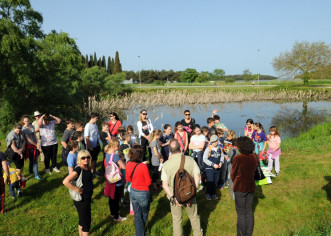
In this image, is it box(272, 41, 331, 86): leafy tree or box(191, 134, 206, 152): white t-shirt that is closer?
box(191, 134, 206, 152): white t-shirt

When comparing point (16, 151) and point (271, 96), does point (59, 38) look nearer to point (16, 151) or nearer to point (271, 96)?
point (16, 151)

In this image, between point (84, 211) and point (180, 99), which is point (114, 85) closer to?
point (180, 99)

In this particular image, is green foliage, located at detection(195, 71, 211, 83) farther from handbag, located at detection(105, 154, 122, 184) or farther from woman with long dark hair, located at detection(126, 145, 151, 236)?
woman with long dark hair, located at detection(126, 145, 151, 236)

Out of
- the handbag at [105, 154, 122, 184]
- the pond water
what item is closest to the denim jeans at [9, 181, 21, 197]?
the handbag at [105, 154, 122, 184]

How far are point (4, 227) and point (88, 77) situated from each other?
30338 mm

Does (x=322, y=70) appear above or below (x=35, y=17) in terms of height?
below

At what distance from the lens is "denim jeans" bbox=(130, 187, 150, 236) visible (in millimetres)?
3719

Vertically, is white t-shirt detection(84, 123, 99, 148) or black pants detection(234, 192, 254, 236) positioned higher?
white t-shirt detection(84, 123, 99, 148)

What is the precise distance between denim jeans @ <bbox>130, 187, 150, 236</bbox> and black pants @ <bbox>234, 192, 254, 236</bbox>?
1.55 meters

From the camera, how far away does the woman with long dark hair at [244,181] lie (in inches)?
150

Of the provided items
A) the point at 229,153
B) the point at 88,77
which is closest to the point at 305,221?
the point at 229,153

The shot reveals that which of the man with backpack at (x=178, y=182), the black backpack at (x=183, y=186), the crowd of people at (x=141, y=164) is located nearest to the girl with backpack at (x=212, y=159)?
the crowd of people at (x=141, y=164)

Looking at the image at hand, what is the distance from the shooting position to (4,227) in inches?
173

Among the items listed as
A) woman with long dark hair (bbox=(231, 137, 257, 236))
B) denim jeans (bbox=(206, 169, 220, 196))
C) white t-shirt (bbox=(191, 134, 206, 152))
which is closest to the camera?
woman with long dark hair (bbox=(231, 137, 257, 236))
